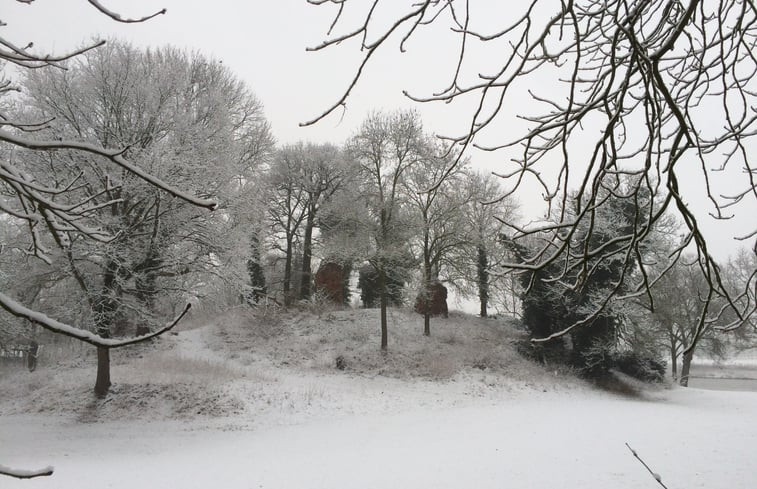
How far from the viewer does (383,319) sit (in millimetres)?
16578

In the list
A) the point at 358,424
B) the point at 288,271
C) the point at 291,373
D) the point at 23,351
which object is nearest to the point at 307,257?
the point at 288,271

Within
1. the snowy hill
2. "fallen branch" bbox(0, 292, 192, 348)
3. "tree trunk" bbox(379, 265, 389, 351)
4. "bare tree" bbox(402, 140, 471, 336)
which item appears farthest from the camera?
"bare tree" bbox(402, 140, 471, 336)

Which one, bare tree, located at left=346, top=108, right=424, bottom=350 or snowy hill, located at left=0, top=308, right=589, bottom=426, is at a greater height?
bare tree, located at left=346, top=108, right=424, bottom=350

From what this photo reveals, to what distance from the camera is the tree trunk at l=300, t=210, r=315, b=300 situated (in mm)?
23203

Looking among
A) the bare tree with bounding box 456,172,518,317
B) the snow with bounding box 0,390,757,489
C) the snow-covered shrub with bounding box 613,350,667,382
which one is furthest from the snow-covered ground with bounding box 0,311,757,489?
the bare tree with bounding box 456,172,518,317

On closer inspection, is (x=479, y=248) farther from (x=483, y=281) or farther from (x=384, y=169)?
(x=384, y=169)

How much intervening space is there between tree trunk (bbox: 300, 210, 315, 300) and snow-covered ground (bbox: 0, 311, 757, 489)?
19.6ft

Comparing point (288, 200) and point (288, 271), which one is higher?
point (288, 200)

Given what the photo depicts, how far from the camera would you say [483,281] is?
21.4 meters

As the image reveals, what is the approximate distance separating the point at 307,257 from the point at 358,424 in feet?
45.7

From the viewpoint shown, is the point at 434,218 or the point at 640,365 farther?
the point at 434,218

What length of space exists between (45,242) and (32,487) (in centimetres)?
505

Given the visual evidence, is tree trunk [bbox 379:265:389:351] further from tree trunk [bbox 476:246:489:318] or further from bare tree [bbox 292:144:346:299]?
bare tree [bbox 292:144:346:299]

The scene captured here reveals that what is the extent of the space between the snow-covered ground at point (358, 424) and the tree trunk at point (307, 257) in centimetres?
596
